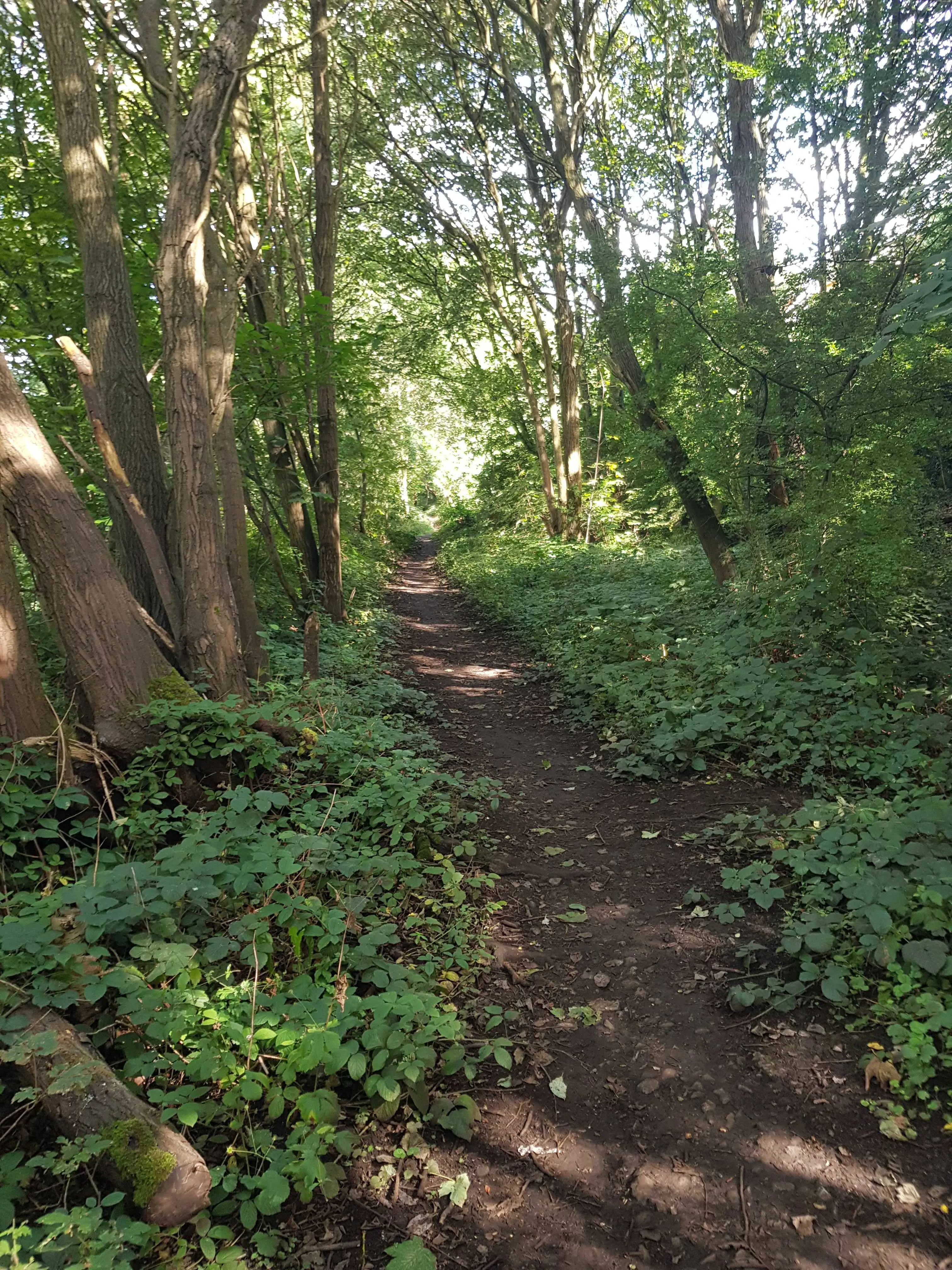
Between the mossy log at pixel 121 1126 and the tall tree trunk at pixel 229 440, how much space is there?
148 inches

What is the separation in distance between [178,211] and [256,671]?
12.2 feet

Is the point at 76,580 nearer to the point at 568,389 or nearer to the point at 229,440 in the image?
the point at 229,440

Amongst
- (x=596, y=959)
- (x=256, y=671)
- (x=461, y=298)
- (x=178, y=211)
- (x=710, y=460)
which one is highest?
(x=461, y=298)

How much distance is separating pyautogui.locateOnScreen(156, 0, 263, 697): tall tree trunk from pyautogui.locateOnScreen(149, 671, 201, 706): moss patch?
42 centimetres

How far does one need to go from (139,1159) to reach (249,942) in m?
0.96

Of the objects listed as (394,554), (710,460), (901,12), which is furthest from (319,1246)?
(394,554)

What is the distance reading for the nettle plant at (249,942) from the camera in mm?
2402

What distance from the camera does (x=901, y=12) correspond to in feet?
28.2

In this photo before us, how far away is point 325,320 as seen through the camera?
7539mm

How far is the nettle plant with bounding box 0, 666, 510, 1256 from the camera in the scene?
7.88 ft

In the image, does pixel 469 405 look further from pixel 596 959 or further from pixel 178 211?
pixel 596 959

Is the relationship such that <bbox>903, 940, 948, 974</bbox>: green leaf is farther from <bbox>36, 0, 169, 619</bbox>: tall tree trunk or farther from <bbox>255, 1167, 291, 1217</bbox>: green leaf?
<bbox>36, 0, 169, 619</bbox>: tall tree trunk

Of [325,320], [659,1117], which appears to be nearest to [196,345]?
[325,320]

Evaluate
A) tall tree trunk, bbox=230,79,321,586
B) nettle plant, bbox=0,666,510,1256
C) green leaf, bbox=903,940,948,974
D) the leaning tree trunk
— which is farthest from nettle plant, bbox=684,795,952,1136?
tall tree trunk, bbox=230,79,321,586
